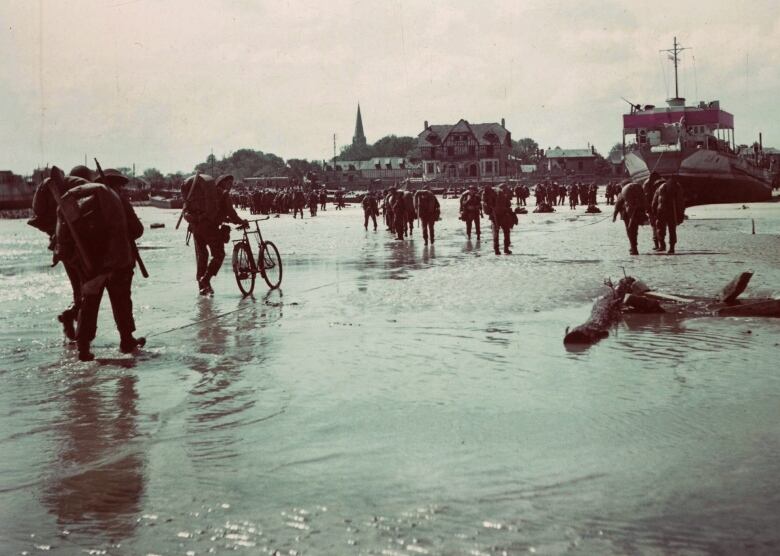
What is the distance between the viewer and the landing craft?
52.5 metres

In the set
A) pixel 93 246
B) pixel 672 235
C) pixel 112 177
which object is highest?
pixel 112 177

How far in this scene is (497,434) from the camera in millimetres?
5293

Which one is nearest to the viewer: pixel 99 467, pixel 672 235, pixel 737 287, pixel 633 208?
pixel 99 467

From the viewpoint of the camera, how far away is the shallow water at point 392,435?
379 cm

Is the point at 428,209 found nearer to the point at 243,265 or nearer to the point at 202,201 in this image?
the point at 243,265

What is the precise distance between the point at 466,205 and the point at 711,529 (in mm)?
24262

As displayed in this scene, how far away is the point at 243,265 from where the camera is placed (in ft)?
43.3

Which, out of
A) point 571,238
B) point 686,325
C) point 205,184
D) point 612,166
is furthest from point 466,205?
point 612,166

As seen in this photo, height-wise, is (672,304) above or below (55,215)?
below

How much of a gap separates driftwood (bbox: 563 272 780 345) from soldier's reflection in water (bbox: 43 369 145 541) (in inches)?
176

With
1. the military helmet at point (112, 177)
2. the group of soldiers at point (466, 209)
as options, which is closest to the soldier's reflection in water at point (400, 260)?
the group of soldiers at point (466, 209)

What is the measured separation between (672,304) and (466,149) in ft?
401

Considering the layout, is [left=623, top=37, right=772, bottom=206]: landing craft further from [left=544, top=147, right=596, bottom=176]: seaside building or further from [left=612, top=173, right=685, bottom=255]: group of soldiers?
[left=544, top=147, right=596, bottom=176]: seaside building

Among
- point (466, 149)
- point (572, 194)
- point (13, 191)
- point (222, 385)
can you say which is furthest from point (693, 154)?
point (466, 149)
